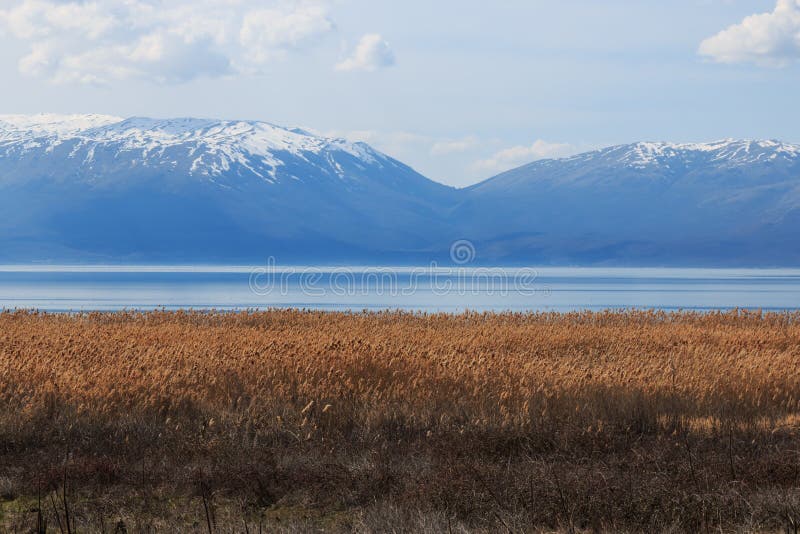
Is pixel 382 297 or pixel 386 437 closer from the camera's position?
pixel 386 437

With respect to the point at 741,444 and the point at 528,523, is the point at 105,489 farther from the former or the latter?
the point at 741,444

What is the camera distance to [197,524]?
376 inches

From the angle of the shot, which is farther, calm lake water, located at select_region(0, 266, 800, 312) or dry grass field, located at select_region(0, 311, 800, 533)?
calm lake water, located at select_region(0, 266, 800, 312)

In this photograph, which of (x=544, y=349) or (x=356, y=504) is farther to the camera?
(x=544, y=349)

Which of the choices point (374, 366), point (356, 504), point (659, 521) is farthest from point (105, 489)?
point (374, 366)

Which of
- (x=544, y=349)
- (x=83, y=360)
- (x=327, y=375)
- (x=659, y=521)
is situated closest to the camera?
(x=659, y=521)

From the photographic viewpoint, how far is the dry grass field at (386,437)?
32.4ft

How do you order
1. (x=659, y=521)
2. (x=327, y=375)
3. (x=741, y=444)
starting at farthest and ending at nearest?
(x=327, y=375), (x=741, y=444), (x=659, y=521)

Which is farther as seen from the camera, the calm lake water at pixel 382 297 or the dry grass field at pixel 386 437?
the calm lake water at pixel 382 297

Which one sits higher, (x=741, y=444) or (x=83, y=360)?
(x=83, y=360)

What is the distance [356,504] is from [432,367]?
7.46 meters

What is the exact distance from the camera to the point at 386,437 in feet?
44.7

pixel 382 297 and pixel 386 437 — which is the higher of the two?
pixel 382 297

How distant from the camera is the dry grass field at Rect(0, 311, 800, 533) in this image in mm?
9875
